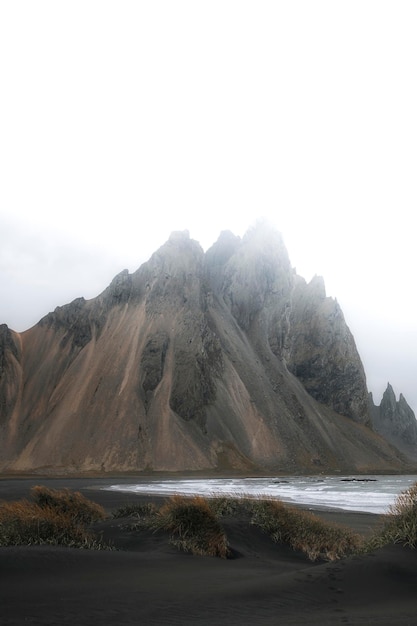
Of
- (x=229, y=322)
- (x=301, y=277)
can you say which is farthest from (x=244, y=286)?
(x=301, y=277)

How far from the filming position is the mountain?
96.2 meters

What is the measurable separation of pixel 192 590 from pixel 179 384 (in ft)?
323

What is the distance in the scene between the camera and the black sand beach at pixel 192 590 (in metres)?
7.28

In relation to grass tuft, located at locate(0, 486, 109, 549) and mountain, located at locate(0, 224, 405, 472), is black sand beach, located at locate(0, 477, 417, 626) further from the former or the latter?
mountain, located at locate(0, 224, 405, 472)

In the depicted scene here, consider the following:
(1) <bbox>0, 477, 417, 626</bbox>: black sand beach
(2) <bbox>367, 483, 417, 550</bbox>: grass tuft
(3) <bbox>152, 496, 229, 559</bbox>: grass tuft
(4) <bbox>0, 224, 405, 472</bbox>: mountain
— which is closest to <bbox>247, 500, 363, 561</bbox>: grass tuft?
(3) <bbox>152, 496, 229, 559</bbox>: grass tuft

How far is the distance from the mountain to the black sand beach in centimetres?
8244

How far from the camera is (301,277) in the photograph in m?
162

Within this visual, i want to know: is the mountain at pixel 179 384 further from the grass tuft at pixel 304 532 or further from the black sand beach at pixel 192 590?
the black sand beach at pixel 192 590

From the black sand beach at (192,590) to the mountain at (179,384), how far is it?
82437mm

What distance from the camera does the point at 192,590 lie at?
8758 mm

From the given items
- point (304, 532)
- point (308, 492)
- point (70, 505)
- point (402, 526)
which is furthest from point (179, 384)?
point (402, 526)

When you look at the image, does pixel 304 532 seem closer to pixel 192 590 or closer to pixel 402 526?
pixel 402 526

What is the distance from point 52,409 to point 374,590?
10153 cm

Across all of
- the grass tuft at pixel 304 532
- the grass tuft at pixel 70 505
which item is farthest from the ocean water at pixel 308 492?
the grass tuft at pixel 304 532
